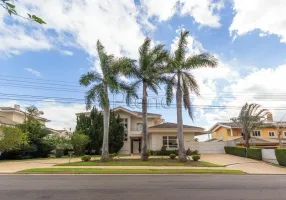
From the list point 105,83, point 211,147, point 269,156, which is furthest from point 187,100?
point 211,147

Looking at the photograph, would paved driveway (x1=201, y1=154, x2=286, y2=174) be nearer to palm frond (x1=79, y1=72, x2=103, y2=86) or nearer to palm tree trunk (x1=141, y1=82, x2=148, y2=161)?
palm tree trunk (x1=141, y1=82, x2=148, y2=161)

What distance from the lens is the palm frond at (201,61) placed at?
2202 centimetres

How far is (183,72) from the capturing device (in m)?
22.6

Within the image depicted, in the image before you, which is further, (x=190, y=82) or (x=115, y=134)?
(x=115, y=134)

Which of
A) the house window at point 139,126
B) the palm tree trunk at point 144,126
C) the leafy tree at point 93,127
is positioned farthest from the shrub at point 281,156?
Answer: the leafy tree at point 93,127

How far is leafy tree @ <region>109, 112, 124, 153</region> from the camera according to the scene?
3209 centimetres

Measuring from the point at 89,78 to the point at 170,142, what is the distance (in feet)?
51.5

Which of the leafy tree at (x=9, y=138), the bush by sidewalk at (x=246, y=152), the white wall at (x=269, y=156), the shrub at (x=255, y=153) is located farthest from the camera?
the bush by sidewalk at (x=246, y=152)

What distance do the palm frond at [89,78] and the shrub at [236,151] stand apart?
19.4 meters

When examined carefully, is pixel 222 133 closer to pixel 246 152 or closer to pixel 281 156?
pixel 246 152

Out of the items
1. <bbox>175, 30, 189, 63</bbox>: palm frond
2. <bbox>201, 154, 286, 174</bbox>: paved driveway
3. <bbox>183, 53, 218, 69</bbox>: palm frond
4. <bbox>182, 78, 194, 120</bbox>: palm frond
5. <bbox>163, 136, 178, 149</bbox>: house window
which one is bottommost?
<bbox>201, 154, 286, 174</bbox>: paved driveway

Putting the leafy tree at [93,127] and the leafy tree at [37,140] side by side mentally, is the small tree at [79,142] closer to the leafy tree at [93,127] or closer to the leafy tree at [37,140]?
the leafy tree at [93,127]

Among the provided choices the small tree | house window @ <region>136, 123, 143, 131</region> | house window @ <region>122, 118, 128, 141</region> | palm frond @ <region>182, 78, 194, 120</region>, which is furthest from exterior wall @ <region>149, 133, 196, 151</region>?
palm frond @ <region>182, 78, 194, 120</region>

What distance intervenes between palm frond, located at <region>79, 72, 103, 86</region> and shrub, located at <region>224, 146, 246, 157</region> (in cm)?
1940
